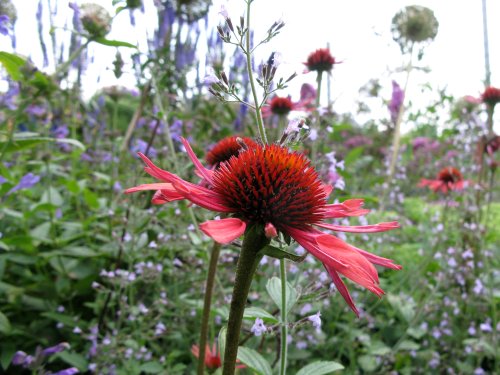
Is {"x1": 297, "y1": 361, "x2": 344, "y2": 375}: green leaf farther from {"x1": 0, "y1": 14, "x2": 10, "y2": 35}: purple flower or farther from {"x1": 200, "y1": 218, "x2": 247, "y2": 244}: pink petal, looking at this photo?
{"x1": 0, "y1": 14, "x2": 10, "y2": 35}: purple flower

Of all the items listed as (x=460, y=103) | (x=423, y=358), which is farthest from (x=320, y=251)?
(x=460, y=103)

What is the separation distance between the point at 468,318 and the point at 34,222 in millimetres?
2289

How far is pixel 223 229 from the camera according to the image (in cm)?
68

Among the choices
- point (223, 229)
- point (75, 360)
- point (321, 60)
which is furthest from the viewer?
point (321, 60)

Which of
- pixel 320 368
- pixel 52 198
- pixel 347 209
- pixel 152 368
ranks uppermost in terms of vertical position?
pixel 347 209

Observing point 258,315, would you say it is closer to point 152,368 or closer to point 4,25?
point 152,368

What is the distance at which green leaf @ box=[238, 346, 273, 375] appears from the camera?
973mm

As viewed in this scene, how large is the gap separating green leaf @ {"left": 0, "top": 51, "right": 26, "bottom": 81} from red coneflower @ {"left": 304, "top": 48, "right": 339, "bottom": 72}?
125 cm

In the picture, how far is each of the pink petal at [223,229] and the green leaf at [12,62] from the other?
1.08 meters

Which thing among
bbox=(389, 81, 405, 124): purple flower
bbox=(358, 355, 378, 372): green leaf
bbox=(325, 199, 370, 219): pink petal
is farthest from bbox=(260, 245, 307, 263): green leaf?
bbox=(389, 81, 405, 124): purple flower

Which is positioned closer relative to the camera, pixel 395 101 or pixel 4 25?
pixel 4 25

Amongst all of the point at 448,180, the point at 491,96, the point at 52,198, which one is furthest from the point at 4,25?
the point at 491,96

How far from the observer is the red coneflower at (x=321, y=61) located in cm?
219

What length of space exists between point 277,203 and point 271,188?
4 cm
